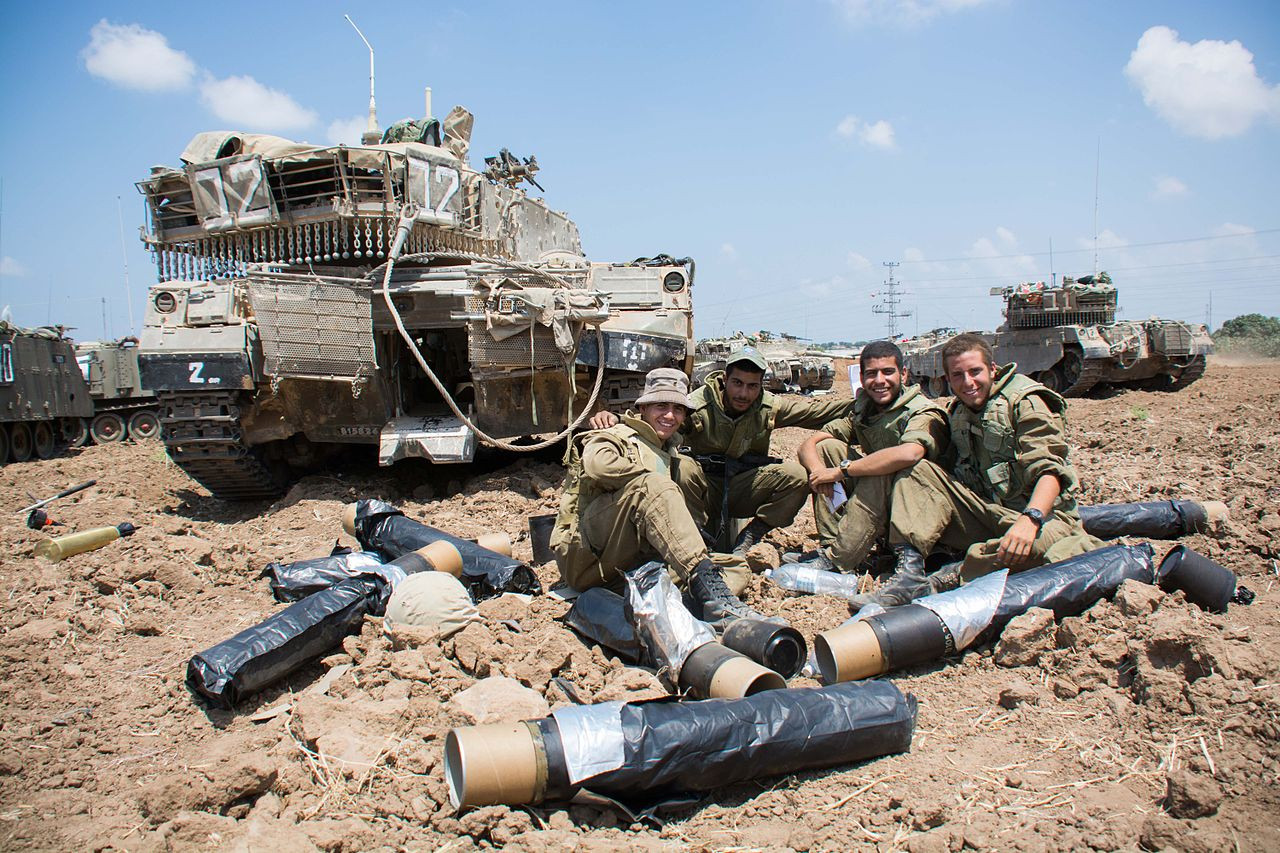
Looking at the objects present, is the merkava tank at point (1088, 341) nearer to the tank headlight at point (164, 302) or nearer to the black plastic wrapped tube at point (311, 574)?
the tank headlight at point (164, 302)

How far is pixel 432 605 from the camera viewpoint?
375 centimetres

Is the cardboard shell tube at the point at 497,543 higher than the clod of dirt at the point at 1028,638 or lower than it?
higher

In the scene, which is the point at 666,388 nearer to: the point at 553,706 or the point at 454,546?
the point at 454,546

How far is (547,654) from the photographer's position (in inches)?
136

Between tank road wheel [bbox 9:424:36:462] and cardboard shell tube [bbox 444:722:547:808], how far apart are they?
14.1 m

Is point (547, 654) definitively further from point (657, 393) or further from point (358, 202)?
point (358, 202)

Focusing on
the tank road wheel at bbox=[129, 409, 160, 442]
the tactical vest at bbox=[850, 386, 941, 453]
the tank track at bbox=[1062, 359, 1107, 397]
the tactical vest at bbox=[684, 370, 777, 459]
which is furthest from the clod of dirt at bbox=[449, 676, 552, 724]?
the tank track at bbox=[1062, 359, 1107, 397]

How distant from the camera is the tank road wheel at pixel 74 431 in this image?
15.0 m

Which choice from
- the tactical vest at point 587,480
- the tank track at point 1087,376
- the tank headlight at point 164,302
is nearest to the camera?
the tactical vest at point 587,480

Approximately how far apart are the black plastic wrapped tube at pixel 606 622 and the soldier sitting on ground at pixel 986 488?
1.07 metres

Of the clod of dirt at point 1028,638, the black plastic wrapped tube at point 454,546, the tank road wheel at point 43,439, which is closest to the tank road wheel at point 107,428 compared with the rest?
the tank road wheel at point 43,439

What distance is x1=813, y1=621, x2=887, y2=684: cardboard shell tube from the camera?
10.4 ft

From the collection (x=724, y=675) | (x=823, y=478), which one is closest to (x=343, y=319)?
(x=823, y=478)

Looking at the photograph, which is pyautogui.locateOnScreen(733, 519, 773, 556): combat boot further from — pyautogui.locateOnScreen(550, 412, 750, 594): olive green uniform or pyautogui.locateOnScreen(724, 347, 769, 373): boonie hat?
pyautogui.locateOnScreen(724, 347, 769, 373): boonie hat
